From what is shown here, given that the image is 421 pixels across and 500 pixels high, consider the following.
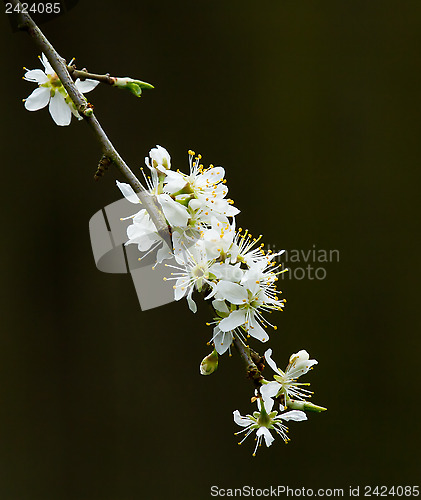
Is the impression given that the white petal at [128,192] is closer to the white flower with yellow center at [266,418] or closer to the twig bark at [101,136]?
the twig bark at [101,136]

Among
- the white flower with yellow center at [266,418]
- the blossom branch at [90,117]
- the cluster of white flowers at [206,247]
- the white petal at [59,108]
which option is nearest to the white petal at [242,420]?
the white flower with yellow center at [266,418]

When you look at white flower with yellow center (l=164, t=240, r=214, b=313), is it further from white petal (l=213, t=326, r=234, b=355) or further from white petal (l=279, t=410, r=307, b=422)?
white petal (l=279, t=410, r=307, b=422)

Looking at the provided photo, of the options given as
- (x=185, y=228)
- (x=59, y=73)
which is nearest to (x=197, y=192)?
(x=185, y=228)

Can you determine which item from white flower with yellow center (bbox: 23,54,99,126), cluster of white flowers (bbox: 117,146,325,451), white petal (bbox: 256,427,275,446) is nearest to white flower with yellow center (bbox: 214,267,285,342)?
cluster of white flowers (bbox: 117,146,325,451)

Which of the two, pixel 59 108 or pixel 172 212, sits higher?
pixel 59 108

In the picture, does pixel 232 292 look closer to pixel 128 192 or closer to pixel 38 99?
pixel 128 192

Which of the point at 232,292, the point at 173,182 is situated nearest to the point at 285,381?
the point at 232,292

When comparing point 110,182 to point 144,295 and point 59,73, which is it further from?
point 59,73
